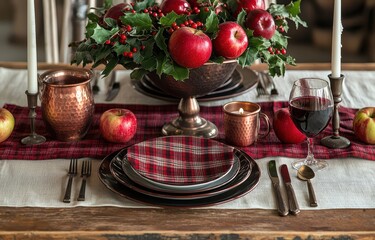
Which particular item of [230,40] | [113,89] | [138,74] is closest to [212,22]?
[230,40]

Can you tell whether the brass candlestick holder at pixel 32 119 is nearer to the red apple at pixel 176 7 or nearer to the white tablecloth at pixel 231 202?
the white tablecloth at pixel 231 202

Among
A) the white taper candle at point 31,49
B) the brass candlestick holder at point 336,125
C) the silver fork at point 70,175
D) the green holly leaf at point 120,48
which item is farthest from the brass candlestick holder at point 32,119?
the brass candlestick holder at point 336,125

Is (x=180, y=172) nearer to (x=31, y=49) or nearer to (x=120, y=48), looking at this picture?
(x=120, y=48)

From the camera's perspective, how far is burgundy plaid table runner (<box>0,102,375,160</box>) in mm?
1340

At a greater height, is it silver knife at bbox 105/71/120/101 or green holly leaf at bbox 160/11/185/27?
green holly leaf at bbox 160/11/185/27

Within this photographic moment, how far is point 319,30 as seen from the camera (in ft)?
12.2

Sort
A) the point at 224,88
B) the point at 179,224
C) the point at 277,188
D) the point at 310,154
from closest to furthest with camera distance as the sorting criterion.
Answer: the point at 179,224 → the point at 277,188 → the point at 310,154 → the point at 224,88

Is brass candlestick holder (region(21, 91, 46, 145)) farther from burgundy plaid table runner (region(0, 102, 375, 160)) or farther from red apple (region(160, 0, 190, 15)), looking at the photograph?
red apple (region(160, 0, 190, 15))

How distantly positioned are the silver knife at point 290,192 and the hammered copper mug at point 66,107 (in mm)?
414

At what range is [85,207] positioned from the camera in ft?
3.78

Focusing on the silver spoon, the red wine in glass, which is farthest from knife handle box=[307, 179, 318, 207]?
the red wine in glass

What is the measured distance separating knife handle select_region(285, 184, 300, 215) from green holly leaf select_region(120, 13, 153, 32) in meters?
0.39

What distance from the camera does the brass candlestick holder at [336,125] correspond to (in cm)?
138

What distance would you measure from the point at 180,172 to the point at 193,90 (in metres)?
0.22
